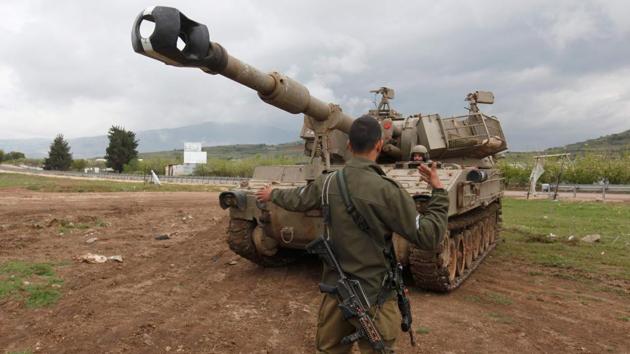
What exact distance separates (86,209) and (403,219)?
14685 millimetres

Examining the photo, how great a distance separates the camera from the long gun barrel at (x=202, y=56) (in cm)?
410

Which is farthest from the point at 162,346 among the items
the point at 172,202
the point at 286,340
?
the point at 172,202

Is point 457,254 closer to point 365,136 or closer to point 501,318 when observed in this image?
point 501,318

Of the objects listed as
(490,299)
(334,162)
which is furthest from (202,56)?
(490,299)

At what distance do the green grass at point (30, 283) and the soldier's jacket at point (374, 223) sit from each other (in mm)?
4667

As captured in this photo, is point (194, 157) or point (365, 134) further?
point (194, 157)

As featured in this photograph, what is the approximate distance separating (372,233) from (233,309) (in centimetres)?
373

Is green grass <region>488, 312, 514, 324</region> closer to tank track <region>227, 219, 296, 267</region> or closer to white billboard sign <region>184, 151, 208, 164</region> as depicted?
tank track <region>227, 219, 296, 267</region>

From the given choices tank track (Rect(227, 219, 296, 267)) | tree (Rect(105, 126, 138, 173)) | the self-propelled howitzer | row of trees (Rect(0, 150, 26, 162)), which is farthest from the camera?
row of trees (Rect(0, 150, 26, 162))

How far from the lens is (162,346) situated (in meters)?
4.87

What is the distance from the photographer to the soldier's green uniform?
114 inches

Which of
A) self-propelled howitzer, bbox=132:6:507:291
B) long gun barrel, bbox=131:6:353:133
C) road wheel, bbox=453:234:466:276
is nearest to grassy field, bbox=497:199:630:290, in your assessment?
self-propelled howitzer, bbox=132:6:507:291

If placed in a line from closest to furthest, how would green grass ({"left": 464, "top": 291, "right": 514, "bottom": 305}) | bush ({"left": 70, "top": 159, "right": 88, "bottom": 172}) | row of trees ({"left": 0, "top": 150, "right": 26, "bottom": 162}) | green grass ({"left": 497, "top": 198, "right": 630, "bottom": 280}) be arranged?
green grass ({"left": 464, "top": 291, "right": 514, "bottom": 305}), green grass ({"left": 497, "top": 198, "right": 630, "bottom": 280}), bush ({"left": 70, "top": 159, "right": 88, "bottom": 172}), row of trees ({"left": 0, "top": 150, "right": 26, "bottom": 162})

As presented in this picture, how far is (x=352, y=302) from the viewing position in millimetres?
2924
